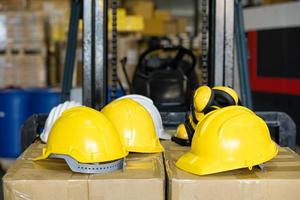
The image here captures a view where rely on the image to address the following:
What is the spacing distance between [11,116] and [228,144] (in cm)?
427

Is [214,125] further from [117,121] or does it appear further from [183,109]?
[183,109]

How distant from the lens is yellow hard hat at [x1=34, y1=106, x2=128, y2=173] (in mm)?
1752

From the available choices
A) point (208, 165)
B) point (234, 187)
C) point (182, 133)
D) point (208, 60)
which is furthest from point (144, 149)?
point (208, 60)

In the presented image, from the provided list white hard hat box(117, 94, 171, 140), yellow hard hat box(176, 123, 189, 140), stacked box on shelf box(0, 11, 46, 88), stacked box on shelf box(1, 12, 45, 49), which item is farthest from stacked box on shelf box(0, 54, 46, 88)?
yellow hard hat box(176, 123, 189, 140)

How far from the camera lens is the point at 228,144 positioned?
1.74m

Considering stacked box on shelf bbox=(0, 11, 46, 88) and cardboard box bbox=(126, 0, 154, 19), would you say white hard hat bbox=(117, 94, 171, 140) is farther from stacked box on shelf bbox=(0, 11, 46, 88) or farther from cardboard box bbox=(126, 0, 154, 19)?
cardboard box bbox=(126, 0, 154, 19)

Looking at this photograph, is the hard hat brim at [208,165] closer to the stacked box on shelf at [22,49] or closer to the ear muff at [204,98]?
the ear muff at [204,98]

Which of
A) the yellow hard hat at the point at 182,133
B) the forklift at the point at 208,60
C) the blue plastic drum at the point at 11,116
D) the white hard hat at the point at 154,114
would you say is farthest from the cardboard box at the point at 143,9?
the yellow hard hat at the point at 182,133

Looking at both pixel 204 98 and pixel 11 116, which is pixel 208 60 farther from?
pixel 11 116

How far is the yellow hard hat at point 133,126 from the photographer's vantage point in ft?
6.70

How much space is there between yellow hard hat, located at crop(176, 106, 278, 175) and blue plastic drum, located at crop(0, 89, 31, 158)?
410cm

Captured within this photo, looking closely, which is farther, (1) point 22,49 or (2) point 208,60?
(1) point 22,49

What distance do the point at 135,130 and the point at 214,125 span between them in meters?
0.40

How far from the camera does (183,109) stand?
3.28 m
